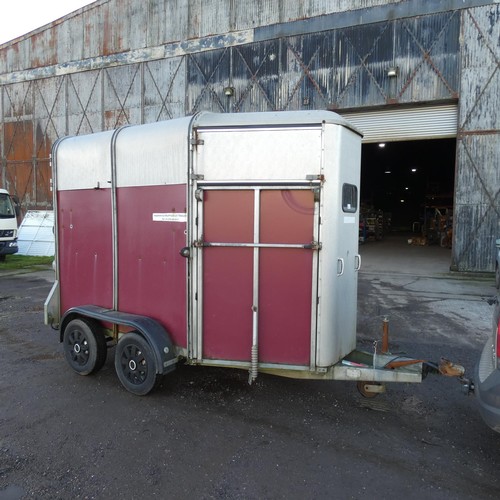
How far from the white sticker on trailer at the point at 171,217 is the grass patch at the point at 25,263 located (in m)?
12.4

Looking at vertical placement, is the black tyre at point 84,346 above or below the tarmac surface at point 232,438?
above

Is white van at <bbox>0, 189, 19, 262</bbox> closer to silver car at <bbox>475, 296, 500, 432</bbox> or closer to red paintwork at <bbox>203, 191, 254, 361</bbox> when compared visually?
red paintwork at <bbox>203, 191, 254, 361</bbox>

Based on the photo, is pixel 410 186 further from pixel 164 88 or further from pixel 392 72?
pixel 164 88

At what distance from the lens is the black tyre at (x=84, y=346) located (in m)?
5.04

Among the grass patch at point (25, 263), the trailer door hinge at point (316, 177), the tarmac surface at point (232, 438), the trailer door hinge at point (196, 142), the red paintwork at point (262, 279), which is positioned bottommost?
the grass patch at point (25, 263)

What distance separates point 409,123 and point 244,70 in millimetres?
6622

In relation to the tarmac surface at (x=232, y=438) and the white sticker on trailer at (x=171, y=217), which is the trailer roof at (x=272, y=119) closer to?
the white sticker on trailer at (x=171, y=217)

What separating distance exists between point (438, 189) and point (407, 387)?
34.2 metres

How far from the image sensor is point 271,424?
405 cm

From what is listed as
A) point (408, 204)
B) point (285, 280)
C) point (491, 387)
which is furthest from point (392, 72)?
point (408, 204)

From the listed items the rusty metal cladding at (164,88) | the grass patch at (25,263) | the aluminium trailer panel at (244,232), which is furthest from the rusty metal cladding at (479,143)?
the grass patch at (25,263)

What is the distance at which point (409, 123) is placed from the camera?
49.6 feet

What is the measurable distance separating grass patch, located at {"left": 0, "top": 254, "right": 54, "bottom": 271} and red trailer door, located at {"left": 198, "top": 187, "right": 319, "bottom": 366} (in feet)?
A: 42.5

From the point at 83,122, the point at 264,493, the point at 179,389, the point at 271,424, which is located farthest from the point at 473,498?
the point at 83,122
